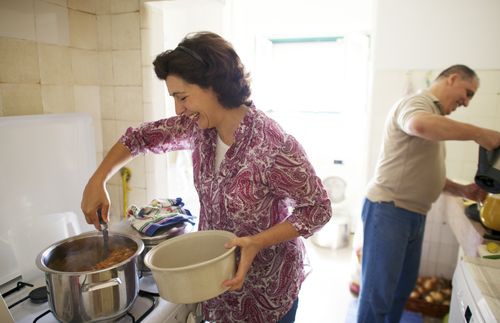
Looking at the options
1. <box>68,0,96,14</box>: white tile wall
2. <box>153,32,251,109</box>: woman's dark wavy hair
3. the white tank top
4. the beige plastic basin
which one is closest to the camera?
the beige plastic basin

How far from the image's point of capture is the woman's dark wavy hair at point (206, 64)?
30.5 inches

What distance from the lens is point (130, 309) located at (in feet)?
2.86

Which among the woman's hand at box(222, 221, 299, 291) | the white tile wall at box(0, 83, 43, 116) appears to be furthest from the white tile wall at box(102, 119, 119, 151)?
the woman's hand at box(222, 221, 299, 291)

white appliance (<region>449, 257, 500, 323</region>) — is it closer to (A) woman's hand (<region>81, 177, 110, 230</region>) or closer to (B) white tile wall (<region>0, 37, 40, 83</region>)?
(A) woman's hand (<region>81, 177, 110, 230</region>)

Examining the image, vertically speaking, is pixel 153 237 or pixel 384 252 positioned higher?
pixel 153 237

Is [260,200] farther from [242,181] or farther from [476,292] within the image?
[476,292]

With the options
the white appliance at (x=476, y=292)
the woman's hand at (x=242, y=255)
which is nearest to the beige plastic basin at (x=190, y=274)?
the woman's hand at (x=242, y=255)

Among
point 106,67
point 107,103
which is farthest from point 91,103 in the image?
point 106,67

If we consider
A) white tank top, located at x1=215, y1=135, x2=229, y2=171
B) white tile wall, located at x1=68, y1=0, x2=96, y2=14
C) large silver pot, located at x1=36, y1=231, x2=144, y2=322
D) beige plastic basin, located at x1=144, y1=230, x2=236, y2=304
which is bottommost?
large silver pot, located at x1=36, y1=231, x2=144, y2=322

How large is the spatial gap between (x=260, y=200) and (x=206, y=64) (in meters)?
0.35

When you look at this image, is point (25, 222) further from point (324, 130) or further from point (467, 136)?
point (324, 130)

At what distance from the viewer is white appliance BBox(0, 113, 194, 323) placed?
0.92m

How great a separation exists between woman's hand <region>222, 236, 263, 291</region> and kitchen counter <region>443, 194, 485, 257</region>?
0.95 meters

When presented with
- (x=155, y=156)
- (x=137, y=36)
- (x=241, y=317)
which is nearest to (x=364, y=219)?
(x=241, y=317)
